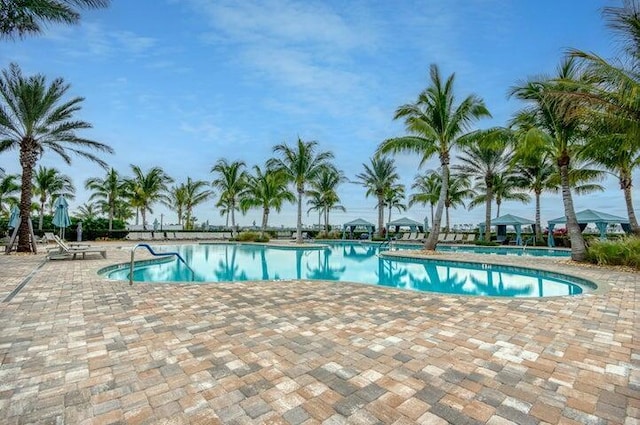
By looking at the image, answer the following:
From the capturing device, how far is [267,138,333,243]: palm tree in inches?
963

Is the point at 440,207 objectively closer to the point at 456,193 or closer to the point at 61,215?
the point at 456,193

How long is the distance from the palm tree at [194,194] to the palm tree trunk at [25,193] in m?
23.3

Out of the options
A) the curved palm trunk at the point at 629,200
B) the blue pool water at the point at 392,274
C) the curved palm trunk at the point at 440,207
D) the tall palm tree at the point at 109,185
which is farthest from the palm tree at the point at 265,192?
the curved palm trunk at the point at 629,200

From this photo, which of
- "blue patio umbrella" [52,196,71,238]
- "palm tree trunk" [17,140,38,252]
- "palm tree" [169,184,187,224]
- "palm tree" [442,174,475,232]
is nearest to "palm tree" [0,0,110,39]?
"palm tree trunk" [17,140,38,252]

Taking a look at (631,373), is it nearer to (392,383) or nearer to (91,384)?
(392,383)

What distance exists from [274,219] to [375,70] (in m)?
33.5

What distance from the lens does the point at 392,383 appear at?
2711 mm

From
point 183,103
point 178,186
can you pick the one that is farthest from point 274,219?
point 183,103

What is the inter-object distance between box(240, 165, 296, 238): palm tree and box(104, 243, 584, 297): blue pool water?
42.7 feet

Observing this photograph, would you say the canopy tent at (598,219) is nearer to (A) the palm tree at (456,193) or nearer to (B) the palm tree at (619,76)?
(A) the palm tree at (456,193)

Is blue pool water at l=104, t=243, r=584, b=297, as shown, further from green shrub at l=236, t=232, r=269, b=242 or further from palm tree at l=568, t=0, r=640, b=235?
green shrub at l=236, t=232, r=269, b=242

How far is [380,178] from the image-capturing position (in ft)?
97.2

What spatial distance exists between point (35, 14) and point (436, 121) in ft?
51.2

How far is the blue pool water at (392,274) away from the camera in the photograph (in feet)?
30.5
